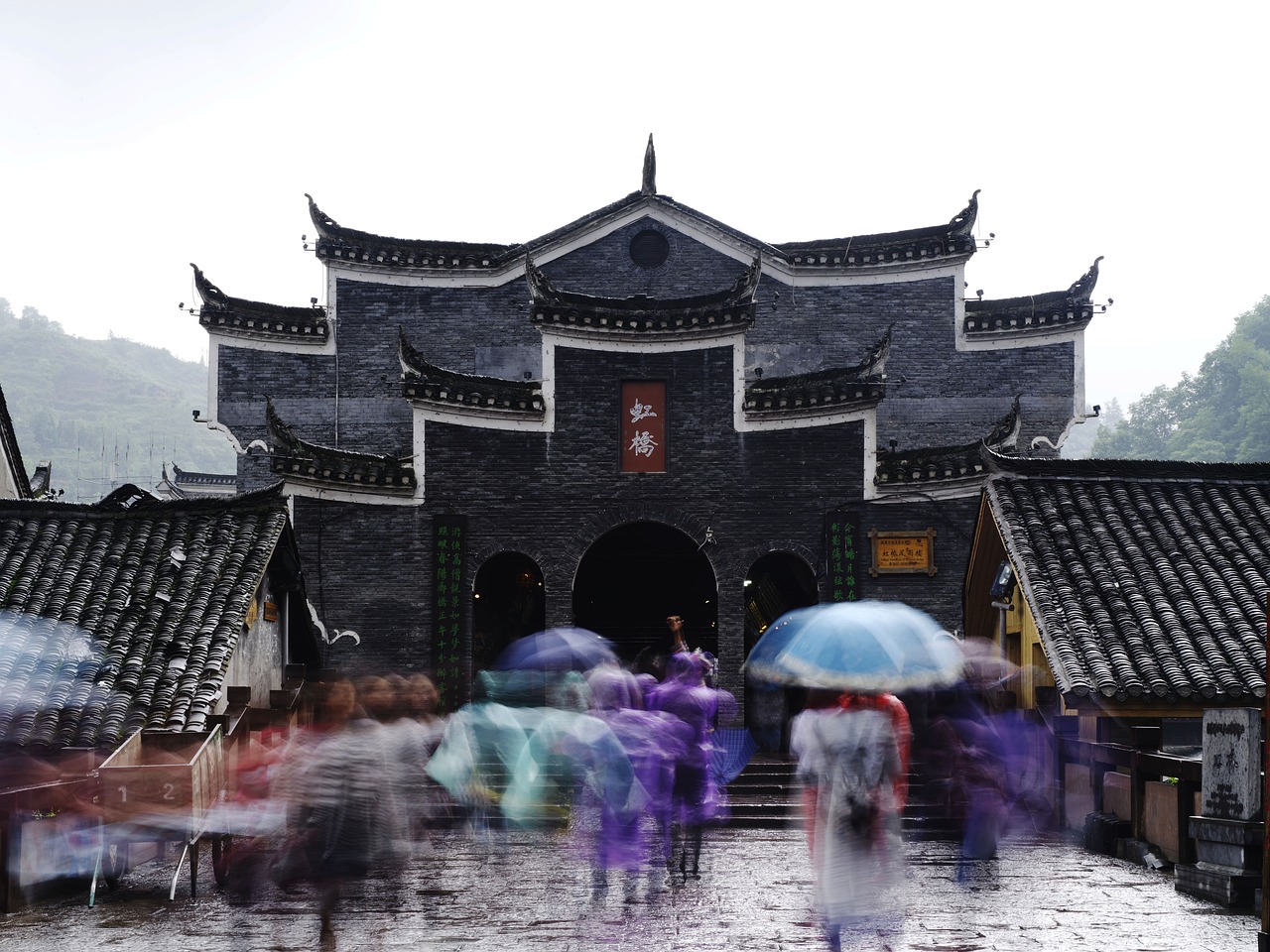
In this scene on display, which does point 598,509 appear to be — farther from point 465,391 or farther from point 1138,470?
point 1138,470

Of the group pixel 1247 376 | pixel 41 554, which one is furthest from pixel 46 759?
pixel 1247 376

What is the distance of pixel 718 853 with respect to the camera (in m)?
12.1

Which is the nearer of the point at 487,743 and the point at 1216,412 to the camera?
the point at 487,743

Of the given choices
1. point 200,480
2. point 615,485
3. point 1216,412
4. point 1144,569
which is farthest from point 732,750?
point 1216,412

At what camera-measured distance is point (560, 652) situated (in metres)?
21.0

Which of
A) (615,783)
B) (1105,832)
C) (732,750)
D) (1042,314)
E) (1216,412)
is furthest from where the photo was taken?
(1216,412)

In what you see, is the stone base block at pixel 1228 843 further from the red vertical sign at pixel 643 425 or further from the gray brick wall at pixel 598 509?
the red vertical sign at pixel 643 425

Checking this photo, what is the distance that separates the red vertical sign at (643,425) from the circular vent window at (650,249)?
507 cm

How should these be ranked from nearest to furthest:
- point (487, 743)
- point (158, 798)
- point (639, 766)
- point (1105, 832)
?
point (158, 798) → point (639, 766) → point (1105, 832) → point (487, 743)

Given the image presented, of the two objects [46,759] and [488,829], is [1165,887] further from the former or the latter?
[46,759]

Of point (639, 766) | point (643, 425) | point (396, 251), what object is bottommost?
point (639, 766)

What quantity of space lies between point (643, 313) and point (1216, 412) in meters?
57.8

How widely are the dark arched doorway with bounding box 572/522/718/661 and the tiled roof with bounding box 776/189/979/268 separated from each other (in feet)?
21.8

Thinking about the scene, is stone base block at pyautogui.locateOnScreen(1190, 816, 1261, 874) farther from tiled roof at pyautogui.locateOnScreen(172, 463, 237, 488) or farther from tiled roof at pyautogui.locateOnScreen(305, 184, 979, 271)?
tiled roof at pyautogui.locateOnScreen(172, 463, 237, 488)
